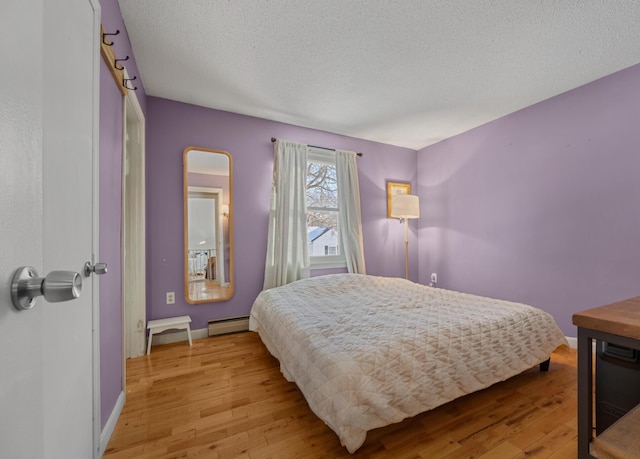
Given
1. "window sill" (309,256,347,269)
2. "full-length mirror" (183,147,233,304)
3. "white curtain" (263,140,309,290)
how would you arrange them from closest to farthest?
"full-length mirror" (183,147,233,304) < "white curtain" (263,140,309,290) < "window sill" (309,256,347,269)

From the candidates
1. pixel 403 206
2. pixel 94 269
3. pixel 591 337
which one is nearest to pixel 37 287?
pixel 94 269

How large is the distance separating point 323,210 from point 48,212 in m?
2.95

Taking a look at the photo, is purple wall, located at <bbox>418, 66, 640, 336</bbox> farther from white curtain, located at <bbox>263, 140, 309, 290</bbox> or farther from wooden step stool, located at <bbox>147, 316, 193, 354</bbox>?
wooden step stool, located at <bbox>147, 316, 193, 354</bbox>

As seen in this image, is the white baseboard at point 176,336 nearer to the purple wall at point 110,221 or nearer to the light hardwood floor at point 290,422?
the light hardwood floor at point 290,422

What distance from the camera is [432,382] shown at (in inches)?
53.8

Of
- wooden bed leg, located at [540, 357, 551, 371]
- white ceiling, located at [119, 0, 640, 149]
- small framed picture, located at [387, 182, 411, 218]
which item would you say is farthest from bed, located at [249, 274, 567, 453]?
white ceiling, located at [119, 0, 640, 149]

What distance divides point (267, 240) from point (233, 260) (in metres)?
0.44

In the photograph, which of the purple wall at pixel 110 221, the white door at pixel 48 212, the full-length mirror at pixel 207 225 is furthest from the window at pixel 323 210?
the white door at pixel 48 212

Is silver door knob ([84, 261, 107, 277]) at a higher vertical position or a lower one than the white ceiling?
lower

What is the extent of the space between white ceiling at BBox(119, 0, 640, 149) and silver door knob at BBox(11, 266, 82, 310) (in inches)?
73.6

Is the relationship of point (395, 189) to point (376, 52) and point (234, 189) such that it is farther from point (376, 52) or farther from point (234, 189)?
point (234, 189)

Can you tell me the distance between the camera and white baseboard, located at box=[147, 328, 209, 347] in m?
2.54

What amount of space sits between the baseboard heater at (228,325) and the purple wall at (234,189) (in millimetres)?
55

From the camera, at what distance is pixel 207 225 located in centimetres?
281
